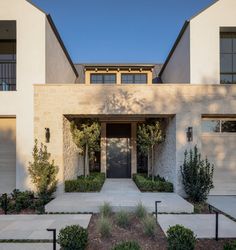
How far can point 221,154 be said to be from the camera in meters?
10.1

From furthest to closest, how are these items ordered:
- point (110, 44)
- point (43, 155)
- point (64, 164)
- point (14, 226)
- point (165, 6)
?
point (110, 44) < point (165, 6) < point (64, 164) < point (43, 155) < point (14, 226)

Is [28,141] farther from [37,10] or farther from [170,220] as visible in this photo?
[170,220]

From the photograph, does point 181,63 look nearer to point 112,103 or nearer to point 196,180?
point 112,103

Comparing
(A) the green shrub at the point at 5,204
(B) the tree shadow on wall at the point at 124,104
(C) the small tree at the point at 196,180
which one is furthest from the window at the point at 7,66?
(C) the small tree at the point at 196,180

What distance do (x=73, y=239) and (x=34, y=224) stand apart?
7.88 ft

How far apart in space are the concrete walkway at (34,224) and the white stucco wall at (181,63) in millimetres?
7696

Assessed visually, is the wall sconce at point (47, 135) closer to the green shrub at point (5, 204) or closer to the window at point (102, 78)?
the green shrub at point (5, 204)

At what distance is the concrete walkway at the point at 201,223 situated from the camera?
5.79 meters

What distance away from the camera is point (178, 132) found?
9.67 meters

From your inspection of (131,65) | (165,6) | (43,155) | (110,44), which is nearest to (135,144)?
(131,65)

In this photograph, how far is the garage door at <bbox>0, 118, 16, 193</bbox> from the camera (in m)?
9.99

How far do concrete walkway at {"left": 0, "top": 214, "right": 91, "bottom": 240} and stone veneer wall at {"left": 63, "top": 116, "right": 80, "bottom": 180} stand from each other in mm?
3080

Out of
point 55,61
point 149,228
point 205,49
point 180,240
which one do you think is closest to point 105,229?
point 149,228

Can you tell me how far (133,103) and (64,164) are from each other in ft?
12.2
